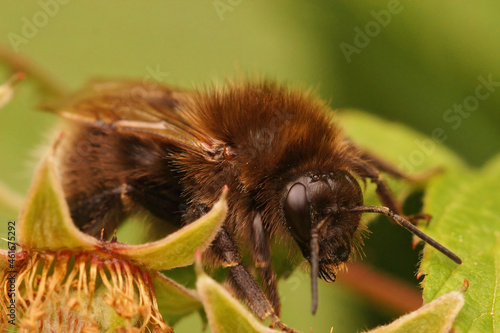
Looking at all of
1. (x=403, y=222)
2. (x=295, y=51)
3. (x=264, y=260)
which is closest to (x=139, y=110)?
(x=264, y=260)

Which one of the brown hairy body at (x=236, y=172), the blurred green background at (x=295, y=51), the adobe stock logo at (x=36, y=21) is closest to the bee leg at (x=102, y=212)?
the brown hairy body at (x=236, y=172)

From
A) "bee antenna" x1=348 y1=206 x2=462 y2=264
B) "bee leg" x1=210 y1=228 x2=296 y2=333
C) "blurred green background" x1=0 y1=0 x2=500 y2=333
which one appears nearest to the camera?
"bee leg" x1=210 y1=228 x2=296 y2=333

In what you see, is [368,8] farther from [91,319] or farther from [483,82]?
[91,319]

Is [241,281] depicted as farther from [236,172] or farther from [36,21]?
[36,21]

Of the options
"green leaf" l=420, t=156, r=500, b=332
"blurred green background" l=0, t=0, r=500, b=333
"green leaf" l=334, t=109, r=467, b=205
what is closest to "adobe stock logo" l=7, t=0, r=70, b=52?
"blurred green background" l=0, t=0, r=500, b=333

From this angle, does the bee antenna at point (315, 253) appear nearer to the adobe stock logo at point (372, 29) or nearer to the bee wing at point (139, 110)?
the bee wing at point (139, 110)

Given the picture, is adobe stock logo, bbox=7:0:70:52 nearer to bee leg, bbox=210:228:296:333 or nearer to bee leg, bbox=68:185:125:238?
bee leg, bbox=68:185:125:238
